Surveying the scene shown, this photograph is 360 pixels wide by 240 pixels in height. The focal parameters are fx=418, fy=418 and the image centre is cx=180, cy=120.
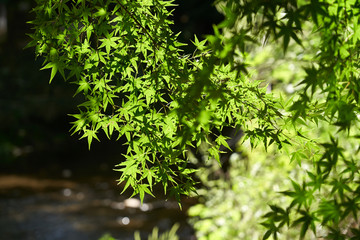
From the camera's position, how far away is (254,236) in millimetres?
3096

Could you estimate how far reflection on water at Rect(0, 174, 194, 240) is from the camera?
5.54 meters

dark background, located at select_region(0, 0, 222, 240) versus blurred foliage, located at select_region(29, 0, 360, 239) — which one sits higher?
blurred foliage, located at select_region(29, 0, 360, 239)

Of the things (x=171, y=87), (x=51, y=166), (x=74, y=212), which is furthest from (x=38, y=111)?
(x=171, y=87)

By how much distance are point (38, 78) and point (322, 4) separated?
11.5m

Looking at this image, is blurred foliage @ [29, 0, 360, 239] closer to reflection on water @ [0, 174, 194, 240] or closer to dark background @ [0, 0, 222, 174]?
reflection on water @ [0, 174, 194, 240]

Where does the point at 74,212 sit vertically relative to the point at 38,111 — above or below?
below

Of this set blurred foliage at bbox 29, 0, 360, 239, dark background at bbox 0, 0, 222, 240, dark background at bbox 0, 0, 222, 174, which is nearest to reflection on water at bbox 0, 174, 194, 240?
dark background at bbox 0, 0, 222, 240

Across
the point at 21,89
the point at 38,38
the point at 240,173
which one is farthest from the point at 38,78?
the point at 38,38

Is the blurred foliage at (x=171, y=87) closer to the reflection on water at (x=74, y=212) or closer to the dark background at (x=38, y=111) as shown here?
the reflection on water at (x=74, y=212)

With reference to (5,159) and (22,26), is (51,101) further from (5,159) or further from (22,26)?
(22,26)

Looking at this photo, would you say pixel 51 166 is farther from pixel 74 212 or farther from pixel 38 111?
pixel 38 111

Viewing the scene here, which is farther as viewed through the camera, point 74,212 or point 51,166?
point 51,166

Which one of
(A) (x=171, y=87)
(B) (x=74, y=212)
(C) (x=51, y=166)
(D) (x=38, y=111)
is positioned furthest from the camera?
(D) (x=38, y=111)

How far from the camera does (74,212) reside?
20.5ft
